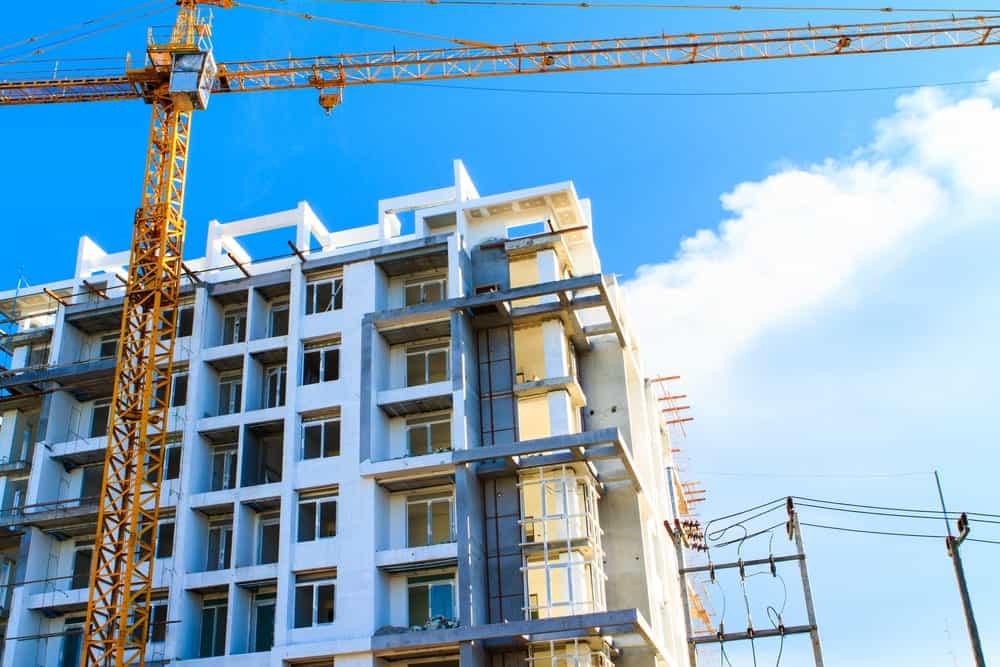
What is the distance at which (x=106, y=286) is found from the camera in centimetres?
6041

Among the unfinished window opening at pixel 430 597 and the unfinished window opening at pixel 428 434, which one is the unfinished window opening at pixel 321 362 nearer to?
the unfinished window opening at pixel 428 434

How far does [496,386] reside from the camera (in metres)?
53.5

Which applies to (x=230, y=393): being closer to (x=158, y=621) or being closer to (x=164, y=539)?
(x=164, y=539)

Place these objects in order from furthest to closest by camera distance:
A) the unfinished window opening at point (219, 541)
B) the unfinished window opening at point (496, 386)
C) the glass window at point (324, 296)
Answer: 1. the glass window at point (324, 296)
2. the unfinished window opening at point (219, 541)
3. the unfinished window opening at point (496, 386)

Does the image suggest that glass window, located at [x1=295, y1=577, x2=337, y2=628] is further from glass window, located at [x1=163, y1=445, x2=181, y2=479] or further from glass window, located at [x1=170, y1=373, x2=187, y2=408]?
glass window, located at [x1=170, y1=373, x2=187, y2=408]

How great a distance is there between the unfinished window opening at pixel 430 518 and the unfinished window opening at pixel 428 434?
7.13 ft

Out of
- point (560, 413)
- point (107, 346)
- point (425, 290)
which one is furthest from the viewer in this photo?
point (107, 346)

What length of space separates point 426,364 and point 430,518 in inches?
299

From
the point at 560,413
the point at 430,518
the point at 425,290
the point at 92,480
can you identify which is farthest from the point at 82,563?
the point at 560,413

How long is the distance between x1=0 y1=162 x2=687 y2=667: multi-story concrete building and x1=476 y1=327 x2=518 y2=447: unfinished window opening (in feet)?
0.34

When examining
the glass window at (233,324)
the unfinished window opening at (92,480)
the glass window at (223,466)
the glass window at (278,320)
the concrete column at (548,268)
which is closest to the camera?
the concrete column at (548,268)

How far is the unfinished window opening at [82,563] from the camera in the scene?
54.4 metres

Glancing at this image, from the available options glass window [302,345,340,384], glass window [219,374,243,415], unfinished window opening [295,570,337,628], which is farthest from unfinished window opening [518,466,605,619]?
glass window [219,374,243,415]

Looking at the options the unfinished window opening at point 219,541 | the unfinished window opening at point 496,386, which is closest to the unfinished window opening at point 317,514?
the unfinished window opening at point 219,541
